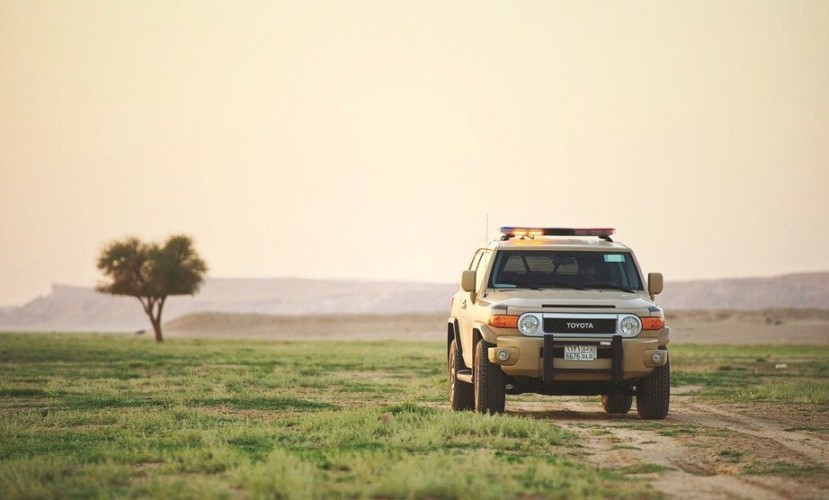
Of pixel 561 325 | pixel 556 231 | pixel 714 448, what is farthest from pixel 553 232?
pixel 714 448

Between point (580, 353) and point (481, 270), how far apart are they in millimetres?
2611

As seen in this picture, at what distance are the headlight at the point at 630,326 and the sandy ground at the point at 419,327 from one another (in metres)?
60.1

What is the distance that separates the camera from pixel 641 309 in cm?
1574

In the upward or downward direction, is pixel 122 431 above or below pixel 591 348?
below

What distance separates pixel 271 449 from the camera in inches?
496

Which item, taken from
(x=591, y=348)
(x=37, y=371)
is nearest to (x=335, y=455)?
(x=591, y=348)

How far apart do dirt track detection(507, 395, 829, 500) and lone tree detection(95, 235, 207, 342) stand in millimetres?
58795

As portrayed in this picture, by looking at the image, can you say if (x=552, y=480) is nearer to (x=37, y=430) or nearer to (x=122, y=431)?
(x=122, y=431)

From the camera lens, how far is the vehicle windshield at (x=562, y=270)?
55.6 ft

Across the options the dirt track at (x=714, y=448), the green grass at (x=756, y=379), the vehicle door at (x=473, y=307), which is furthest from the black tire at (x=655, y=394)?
the green grass at (x=756, y=379)

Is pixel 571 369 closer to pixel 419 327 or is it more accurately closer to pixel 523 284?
pixel 523 284

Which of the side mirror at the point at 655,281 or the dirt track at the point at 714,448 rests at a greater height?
the side mirror at the point at 655,281

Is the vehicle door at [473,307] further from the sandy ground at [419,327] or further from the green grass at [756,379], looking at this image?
the sandy ground at [419,327]

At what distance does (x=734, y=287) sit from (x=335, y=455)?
172151mm
